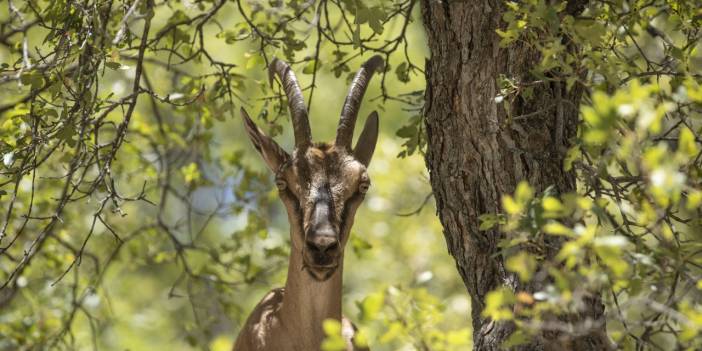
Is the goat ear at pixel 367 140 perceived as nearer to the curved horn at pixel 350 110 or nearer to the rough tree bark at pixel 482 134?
the curved horn at pixel 350 110

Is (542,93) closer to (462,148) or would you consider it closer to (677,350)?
(462,148)

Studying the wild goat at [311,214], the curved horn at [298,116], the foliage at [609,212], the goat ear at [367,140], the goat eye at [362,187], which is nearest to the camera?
the foliage at [609,212]

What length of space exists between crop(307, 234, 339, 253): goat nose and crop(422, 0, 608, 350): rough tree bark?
631 millimetres

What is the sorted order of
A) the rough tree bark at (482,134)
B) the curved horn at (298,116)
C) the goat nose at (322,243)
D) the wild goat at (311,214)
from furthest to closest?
the curved horn at (298,116) < the wild goat at (311,214) < the goat nose at (322,243) < the rough tree bark at (482,134)

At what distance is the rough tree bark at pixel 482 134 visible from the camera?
17.1 ft

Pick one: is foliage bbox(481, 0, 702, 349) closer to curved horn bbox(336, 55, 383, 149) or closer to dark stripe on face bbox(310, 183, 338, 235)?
dark stripe on face bbox(310, 183, 338, 235)

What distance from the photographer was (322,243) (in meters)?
5.45

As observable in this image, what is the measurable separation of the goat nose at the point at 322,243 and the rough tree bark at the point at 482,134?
24.8 inches

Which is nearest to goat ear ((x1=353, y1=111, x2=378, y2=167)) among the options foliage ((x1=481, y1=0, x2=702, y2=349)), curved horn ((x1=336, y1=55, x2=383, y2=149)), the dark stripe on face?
curved horn ((x1=336, y1=55, x2=383, y2=149))

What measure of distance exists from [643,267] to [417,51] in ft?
43.6

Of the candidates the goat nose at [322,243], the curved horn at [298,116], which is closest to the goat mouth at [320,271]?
the goat nose at [322,243]

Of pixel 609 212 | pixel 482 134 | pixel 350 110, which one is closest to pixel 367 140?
pixel 350 110

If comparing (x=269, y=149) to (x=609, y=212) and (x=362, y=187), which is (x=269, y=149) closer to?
(x=362, y=187)

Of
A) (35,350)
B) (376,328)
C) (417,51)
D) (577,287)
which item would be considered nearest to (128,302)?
(376,328)
